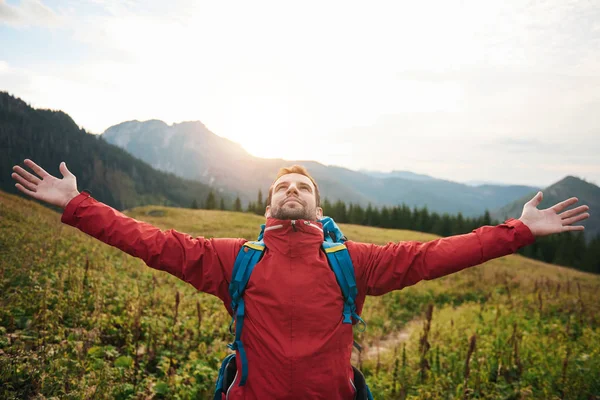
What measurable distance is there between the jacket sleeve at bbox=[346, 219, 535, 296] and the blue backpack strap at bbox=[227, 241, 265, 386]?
1.10 meters

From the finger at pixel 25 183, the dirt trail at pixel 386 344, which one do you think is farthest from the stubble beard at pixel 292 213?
the dirt trail at pixel 386 344

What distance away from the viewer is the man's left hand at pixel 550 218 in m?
3.20

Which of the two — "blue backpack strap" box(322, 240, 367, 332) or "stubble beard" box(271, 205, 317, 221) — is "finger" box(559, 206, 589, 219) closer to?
"blue backpack strap" box(322, 240, 367, 332)

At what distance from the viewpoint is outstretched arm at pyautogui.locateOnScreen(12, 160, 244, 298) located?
3154 mm

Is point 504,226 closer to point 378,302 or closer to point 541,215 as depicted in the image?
point 541,215

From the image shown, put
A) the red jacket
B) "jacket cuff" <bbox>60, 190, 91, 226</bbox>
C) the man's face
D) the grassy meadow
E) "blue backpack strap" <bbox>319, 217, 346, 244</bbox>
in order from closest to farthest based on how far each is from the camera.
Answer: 1. the red jacket
2. "jacket cuff" <bbox>60, 190, 91, 226</bbox>
3. the man's face
4. "blue backpack strap" <bbox>319, 217, 346, 244</bbox>
5. the grassy meadow

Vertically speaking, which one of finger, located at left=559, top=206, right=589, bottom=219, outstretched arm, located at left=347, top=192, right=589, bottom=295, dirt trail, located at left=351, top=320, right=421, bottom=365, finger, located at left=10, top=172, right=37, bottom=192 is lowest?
dirt trail, located at left=351, top=320, right=421, bottom=365

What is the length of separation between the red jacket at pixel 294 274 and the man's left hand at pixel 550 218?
0.13m

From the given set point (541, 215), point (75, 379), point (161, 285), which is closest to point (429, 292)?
point (161, 285)

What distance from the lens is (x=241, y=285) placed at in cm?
315

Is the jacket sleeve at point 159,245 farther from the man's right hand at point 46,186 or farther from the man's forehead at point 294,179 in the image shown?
the man's forehead at point 294,179

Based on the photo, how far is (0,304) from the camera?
504 centimetres

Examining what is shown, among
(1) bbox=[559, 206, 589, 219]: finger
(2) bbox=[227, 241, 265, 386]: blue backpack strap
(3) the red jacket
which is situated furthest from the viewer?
(1) bbox=[559, 206, 589, 219]: finger

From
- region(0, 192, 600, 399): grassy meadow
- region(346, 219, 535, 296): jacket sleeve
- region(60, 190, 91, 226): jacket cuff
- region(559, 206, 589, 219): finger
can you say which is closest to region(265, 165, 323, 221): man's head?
region(346, 219, 535, 296): jacket sleeve
